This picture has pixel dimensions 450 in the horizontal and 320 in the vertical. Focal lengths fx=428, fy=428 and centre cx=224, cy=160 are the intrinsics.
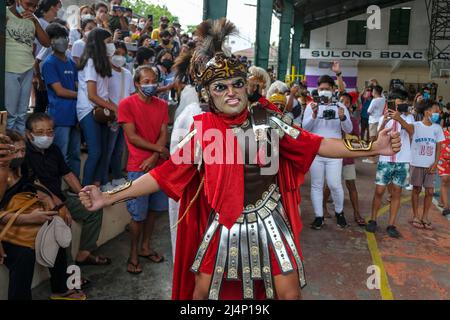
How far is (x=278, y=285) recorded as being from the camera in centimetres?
243

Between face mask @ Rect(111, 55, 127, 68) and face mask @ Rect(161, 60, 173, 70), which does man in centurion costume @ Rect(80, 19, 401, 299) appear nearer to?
face mask @ Rect(111, 55, 127, 68)

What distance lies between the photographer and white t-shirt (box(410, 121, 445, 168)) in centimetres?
584

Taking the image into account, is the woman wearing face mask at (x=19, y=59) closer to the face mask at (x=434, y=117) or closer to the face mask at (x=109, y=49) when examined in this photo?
the face mask at (x=109, y=49)

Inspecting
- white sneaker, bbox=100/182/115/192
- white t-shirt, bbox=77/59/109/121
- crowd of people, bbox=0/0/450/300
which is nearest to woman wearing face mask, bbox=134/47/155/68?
crowd of people, bbox=0/0/450/300

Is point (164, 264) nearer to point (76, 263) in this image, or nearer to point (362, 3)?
point (76, 263)

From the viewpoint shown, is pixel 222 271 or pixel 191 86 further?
pixel 191 86

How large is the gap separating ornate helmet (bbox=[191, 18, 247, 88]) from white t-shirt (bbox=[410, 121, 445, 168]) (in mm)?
3890

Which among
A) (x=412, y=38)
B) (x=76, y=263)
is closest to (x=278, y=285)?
(x=76, y=263)

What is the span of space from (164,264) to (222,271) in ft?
6.84

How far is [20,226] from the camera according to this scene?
309cm

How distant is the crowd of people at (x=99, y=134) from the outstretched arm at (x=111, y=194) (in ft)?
0.20

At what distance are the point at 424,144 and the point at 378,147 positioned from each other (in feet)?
12.7
